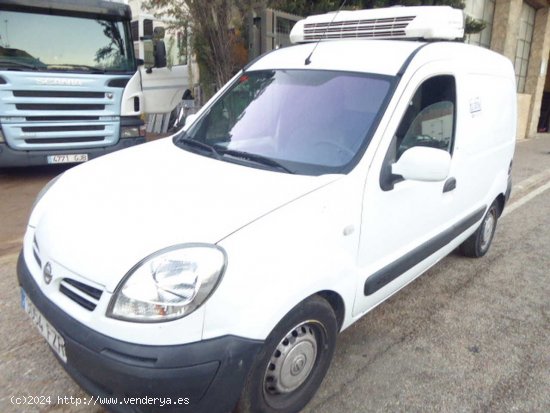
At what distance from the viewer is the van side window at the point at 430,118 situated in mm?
2643

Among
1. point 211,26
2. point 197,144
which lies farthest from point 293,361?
point 211,26

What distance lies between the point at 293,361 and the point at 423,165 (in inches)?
47.7

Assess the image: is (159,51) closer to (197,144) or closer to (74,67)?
(74,67)

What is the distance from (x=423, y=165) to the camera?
92.9 inches

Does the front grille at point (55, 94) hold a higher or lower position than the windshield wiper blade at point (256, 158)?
higher

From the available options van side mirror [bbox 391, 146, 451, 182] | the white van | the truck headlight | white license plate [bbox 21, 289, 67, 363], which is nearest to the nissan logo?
the white van

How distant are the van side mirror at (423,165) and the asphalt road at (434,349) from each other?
3.90 feet

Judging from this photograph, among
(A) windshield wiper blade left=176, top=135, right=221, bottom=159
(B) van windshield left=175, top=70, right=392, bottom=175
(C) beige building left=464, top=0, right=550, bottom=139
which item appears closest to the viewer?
(B) van windshield left=175, top=70, right=392, bottom=175

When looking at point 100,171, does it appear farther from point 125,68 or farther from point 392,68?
point 125,68

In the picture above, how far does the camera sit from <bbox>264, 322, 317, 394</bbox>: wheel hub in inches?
82.5

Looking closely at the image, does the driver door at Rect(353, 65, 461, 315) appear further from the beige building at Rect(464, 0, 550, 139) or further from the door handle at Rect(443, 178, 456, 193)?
the beige building at Rect(464, 0, 550, 139)

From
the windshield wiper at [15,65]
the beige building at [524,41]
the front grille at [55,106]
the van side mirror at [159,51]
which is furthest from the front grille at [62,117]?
the beige building at [524,41]

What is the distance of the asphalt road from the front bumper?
2.11ft

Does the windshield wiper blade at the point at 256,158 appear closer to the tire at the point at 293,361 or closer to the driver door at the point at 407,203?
the driver door at the point at 407,203
